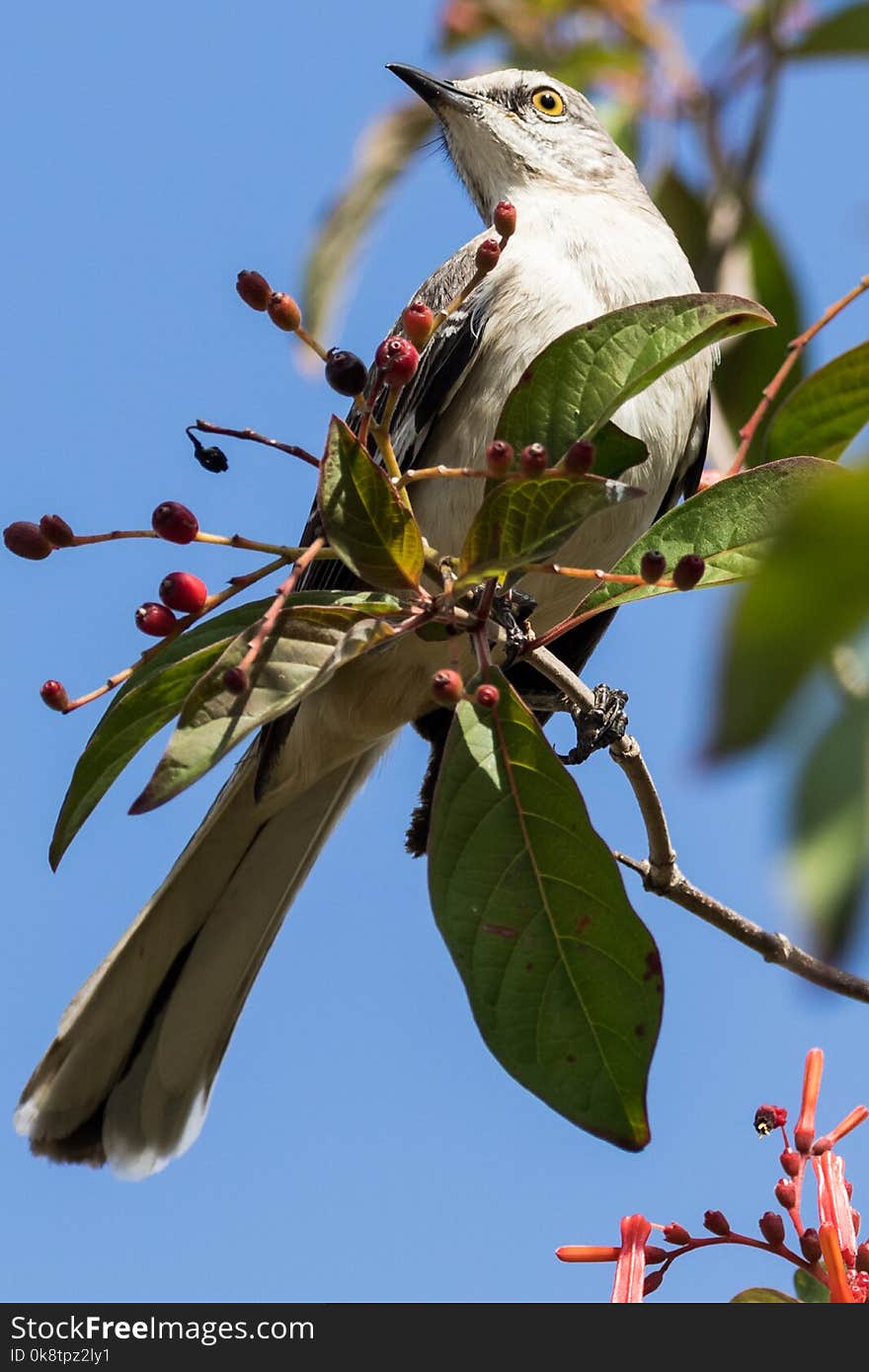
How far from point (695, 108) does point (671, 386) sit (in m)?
0.82

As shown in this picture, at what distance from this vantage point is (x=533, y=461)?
7.19ft

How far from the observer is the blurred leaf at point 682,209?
13.7 feet

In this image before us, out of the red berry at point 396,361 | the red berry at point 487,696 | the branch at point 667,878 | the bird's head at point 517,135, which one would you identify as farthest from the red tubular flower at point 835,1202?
the bird's head at point 517,135

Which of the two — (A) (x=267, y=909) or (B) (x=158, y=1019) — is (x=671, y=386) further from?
(B) (x=158, y=1019)

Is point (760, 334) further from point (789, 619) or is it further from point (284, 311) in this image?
point (789, 619)

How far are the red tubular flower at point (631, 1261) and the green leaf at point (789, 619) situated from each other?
1.63m

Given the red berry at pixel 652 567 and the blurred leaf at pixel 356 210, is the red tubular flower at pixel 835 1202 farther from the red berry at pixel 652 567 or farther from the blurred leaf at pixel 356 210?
the blurred leaf at pixel 356 210

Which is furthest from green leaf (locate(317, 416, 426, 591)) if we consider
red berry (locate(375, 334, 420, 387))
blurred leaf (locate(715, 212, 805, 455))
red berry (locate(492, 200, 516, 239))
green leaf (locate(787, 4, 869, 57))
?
blurred leaf (locate(715, 212, 805, 455))

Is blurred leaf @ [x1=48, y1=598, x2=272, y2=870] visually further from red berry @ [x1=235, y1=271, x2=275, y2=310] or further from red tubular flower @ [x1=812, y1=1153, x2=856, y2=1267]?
red tubular flower @ [x1=812, y1=1153, x2=856, y2=1267]

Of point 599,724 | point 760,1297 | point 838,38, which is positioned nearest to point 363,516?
point 599,724

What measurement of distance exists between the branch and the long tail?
1702 millimetres

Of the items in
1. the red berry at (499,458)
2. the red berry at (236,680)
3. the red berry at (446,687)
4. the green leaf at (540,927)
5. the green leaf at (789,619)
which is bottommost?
the green leaf at (789,619)

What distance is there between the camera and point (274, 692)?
219 cm

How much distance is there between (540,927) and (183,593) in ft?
2.62
